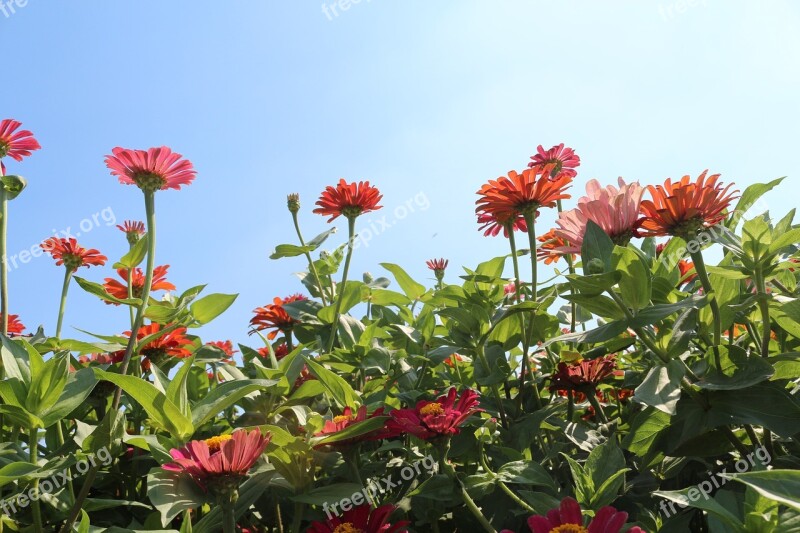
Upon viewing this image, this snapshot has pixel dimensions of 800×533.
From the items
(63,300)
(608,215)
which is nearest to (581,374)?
(608,215)

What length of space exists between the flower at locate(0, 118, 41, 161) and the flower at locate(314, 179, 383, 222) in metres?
0.93

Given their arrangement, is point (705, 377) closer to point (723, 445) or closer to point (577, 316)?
point (723, 445)

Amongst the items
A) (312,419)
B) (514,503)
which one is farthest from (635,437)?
(312,419)

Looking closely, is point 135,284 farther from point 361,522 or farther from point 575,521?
point 575,521

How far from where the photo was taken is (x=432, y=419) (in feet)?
4.17

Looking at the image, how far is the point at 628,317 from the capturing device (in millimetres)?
1269

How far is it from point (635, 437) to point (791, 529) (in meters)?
0.45

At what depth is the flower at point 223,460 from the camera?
113 cm

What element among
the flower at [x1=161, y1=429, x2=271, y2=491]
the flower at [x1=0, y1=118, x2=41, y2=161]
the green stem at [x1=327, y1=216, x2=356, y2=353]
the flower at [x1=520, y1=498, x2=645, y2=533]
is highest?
the flower at [x1=0, y1=118, x2=41, y2=161]

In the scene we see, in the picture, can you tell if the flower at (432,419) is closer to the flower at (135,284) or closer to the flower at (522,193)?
the flower at (522,193)

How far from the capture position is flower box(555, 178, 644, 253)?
1412 mm

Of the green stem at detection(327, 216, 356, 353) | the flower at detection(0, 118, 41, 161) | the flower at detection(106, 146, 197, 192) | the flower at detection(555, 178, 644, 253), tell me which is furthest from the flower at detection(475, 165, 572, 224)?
the flower at detection(0, 118, 41, 161)

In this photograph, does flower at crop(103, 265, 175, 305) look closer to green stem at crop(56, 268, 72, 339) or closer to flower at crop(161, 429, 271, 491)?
green stem at crop(56, 268, 72, 339)

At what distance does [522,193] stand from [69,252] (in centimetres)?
162
